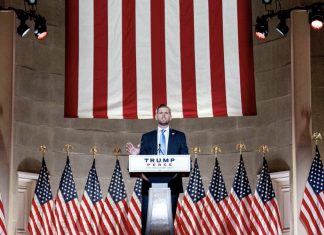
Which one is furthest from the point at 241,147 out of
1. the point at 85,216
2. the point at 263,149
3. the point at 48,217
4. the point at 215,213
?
the point at 48,217

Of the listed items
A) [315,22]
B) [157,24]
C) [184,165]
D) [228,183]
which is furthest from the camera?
[228,183]

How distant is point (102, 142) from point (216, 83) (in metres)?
2.75

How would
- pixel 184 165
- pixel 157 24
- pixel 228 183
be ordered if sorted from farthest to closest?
1. pixel 228 183
2. pixel 157 24
3. pixel 184 165

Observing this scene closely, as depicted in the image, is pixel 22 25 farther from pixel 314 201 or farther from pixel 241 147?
pixel 314 201

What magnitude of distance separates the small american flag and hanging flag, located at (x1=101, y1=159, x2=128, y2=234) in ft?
0.27

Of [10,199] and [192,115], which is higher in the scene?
[192,115]

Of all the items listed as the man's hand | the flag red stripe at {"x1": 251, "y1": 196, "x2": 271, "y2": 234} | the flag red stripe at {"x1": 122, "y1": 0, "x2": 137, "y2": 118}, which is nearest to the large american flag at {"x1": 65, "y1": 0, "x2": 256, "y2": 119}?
the flag red stripe at {"x1": 122, "y1": 0, "x2": 137, "y2": 118}

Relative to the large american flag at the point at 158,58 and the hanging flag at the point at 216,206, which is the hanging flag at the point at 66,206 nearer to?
the large american flag at the point at 158,58

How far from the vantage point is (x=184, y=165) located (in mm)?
8945

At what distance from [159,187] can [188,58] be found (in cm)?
364

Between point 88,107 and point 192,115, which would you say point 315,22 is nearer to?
point 192,115

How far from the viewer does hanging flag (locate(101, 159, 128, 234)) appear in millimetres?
12852

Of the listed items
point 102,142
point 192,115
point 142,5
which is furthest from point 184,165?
point 102,142

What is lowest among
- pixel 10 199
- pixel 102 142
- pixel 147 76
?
pixel 10 199
